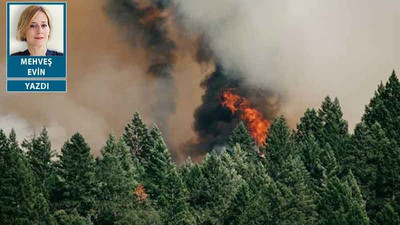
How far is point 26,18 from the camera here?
99312mm

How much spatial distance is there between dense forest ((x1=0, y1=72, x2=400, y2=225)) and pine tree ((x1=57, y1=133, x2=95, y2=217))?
12 cm

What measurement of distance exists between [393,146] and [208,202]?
2405 cm

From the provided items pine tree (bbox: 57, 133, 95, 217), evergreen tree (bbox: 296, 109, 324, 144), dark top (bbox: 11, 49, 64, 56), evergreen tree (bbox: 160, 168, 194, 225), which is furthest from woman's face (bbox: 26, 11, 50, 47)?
evergreen tree (bbox: 296, 109, 324, 144)

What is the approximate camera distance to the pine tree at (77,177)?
414 feet

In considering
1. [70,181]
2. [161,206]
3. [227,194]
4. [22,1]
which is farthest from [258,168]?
[22,1]

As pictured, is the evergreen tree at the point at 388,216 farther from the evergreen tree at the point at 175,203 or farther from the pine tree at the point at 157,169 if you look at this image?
the pine tree at the point at 157,169

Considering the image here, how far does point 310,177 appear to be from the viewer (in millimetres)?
134750

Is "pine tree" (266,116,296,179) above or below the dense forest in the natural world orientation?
above

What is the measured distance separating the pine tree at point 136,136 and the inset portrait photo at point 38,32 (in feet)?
178

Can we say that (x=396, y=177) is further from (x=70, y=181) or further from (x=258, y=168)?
(x=70, y=181)

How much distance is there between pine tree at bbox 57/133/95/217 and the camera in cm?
12606

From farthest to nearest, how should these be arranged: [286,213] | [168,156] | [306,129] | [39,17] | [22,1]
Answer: [306,129] < [168,156] < [286,213] < [22,1] < [39,17]

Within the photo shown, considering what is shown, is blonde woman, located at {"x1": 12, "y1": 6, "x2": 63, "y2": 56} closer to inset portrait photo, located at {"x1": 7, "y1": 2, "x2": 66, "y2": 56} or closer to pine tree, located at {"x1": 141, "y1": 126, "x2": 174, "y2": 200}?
inset portrait photo, located at {"x1": 7, "y1": 2, "x2": 66, "y2": 56}

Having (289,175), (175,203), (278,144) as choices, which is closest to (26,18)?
(175,203)
